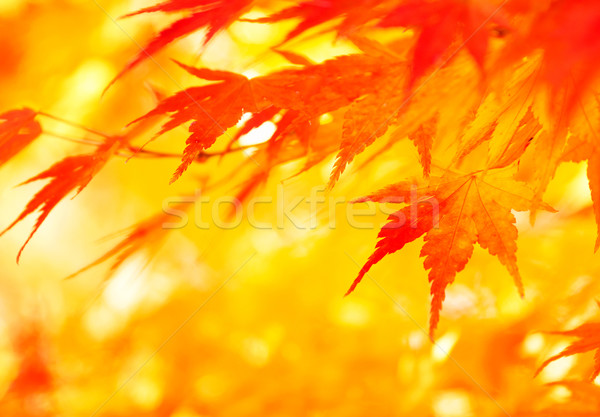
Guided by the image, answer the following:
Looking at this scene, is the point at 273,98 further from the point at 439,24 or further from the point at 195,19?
the point at 439,24

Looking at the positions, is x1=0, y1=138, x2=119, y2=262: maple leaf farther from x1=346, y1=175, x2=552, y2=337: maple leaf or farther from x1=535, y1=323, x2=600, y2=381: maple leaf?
x1=535, y1=323, x2=600, y2=381: maple leaf

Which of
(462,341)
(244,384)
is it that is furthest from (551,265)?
(244,384)

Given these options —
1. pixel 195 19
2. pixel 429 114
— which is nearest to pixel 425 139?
pixel 429 114

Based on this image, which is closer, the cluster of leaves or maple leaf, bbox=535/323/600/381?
the cluster of leaves

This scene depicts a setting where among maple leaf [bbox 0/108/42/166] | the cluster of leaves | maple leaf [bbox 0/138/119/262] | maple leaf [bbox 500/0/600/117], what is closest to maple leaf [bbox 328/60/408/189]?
the cluster of leaves

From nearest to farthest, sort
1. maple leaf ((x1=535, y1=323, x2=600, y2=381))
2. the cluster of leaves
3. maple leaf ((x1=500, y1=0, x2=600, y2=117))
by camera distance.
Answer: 1. maple leaf ((x1=500, y1=0, x2=600, y2=117))
2. the cluster of leaves
3. maple leaf ((x1=535, y1=323, x2=600, y2=381))

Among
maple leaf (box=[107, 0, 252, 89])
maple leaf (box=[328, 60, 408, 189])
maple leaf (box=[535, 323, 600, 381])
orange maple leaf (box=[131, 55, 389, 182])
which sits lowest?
maple leaf (box=[535, 323, 600, 381])

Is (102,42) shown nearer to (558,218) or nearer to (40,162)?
(40,162)
